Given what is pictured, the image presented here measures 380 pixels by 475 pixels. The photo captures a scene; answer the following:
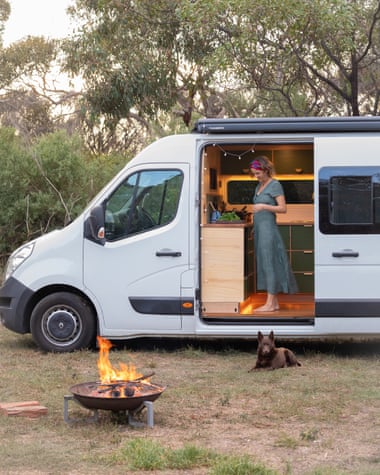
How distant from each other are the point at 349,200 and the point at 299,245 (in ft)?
9.44

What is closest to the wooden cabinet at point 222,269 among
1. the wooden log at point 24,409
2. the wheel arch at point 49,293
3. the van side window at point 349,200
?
the van side window at point 349,200

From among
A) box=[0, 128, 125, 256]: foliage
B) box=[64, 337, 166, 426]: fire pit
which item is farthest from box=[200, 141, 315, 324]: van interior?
Answer: box=[0, 128, 125, 256]: foliage

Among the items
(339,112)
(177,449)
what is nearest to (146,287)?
(177,449)

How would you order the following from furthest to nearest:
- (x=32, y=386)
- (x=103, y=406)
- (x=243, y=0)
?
(x=243, y=0)
(x=32, y=386)
(x=103, y=406)

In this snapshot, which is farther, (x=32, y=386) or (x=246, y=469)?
(x=32, y=386)

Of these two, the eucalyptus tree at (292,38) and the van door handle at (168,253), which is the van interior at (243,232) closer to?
the van door handle at (168,253)

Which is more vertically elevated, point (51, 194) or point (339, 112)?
point (339, 112)

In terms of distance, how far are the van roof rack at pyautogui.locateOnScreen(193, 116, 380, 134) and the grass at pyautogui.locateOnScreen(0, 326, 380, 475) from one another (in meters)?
2.27

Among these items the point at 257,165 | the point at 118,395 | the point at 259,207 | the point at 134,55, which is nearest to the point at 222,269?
the point at 259,207

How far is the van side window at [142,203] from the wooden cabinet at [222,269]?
466mm

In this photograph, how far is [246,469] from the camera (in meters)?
5.23

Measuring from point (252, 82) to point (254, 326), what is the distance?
8927 millimetres

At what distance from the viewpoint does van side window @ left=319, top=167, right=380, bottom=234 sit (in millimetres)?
9438

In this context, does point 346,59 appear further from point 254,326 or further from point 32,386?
point 32,386
